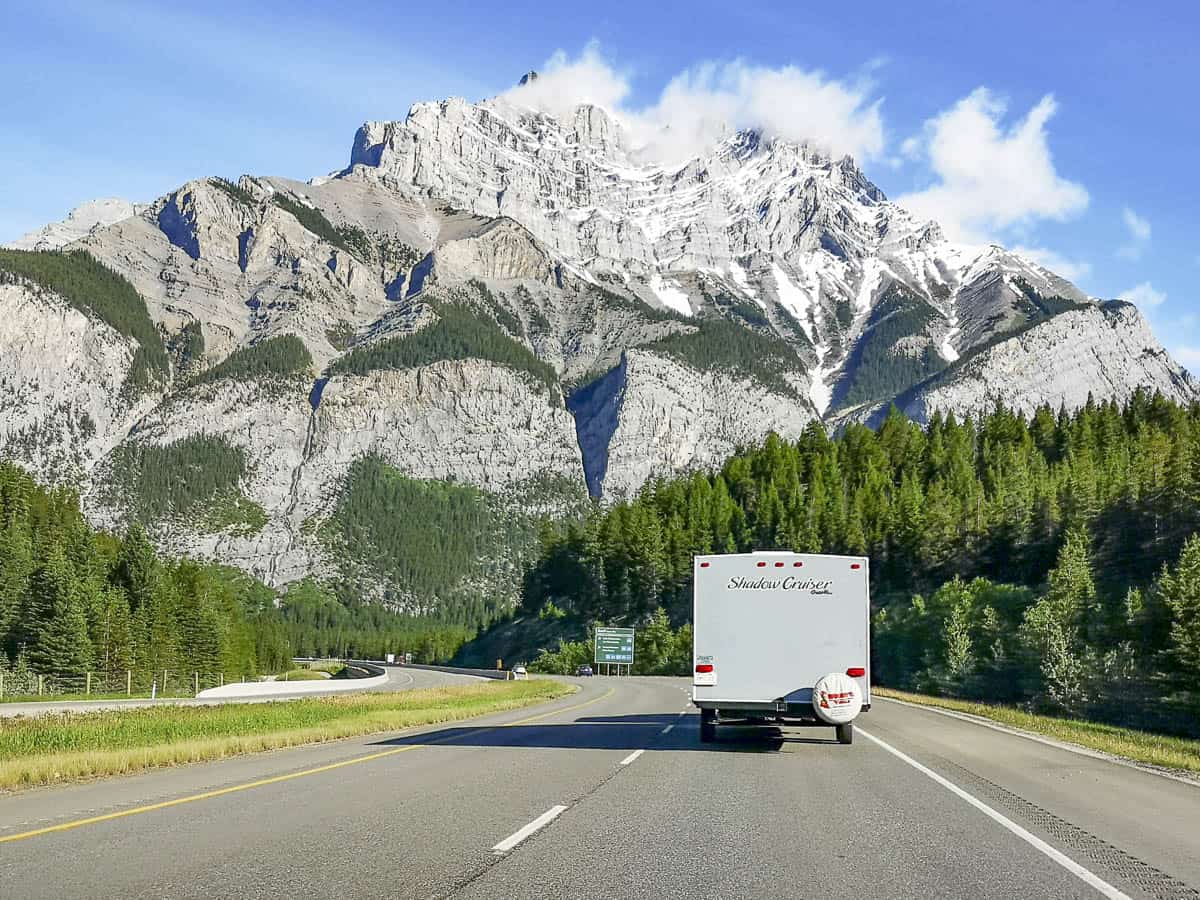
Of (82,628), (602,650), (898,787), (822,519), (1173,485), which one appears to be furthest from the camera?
(822,519)

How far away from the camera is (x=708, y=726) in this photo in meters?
21.7

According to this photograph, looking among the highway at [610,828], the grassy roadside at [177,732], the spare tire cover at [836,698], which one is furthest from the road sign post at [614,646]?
the spare tire cover at [836,698]

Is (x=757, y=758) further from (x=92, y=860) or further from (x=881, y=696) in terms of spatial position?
(x=881, y=696)

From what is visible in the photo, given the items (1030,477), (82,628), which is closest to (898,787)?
(82,628)

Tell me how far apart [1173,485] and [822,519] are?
37.0 metres

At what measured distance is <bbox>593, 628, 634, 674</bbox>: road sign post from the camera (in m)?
97.4

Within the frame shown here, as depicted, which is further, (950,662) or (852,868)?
(950,662)

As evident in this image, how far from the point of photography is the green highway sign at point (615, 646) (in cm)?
9744

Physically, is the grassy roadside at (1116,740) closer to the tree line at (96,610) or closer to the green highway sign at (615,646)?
the tree line at (96,610)

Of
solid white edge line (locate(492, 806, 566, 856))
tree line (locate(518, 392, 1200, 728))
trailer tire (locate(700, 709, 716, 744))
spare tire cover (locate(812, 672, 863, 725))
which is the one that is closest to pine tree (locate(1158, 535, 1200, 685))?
tree line (locate(518, 392, 1200, 728))

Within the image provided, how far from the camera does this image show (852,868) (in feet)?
30.1

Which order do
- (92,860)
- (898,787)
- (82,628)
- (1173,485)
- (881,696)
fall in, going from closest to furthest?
1. (92,860)
2. (898,787)
3. (881,696)
4. (82,628)
5. (1173,485)

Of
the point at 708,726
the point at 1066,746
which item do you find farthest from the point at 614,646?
the point at 708,726

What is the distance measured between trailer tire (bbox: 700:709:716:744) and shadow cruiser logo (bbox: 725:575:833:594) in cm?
276
